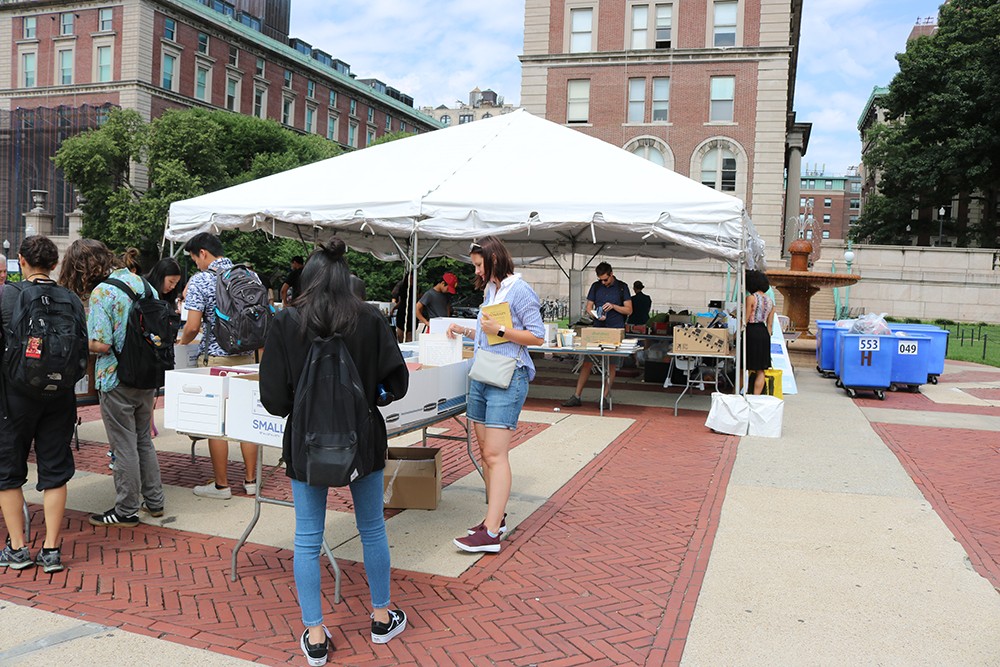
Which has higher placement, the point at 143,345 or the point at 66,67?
the point at 66,67

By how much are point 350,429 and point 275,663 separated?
111 centimetres

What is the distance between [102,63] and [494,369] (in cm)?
5655

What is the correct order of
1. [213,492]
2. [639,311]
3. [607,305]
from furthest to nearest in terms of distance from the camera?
[639,311] < [607,305] < [213,492]

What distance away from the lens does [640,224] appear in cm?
932

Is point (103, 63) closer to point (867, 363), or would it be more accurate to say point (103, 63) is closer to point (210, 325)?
point (867, 363)

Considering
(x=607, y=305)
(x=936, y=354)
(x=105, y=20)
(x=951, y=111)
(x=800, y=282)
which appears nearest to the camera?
(x=607, y=305)

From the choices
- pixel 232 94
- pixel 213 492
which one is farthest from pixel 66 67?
pixel 213 492

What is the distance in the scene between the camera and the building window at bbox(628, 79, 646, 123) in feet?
133

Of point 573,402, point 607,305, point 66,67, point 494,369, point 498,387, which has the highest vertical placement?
point 66,67

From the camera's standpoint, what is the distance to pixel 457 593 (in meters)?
4.26

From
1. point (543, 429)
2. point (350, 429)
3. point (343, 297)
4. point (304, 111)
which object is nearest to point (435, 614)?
point (350, 429)

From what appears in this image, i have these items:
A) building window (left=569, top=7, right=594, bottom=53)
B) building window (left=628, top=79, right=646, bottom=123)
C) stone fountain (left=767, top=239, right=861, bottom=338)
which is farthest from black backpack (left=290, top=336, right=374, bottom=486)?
building window (left=569, top=7, right=594, bottom=53)

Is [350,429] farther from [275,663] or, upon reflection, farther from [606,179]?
[606,179]

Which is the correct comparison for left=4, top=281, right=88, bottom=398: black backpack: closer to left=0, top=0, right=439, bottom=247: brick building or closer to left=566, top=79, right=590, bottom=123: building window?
left=566, top=79, right=590, bottom=123: building window
